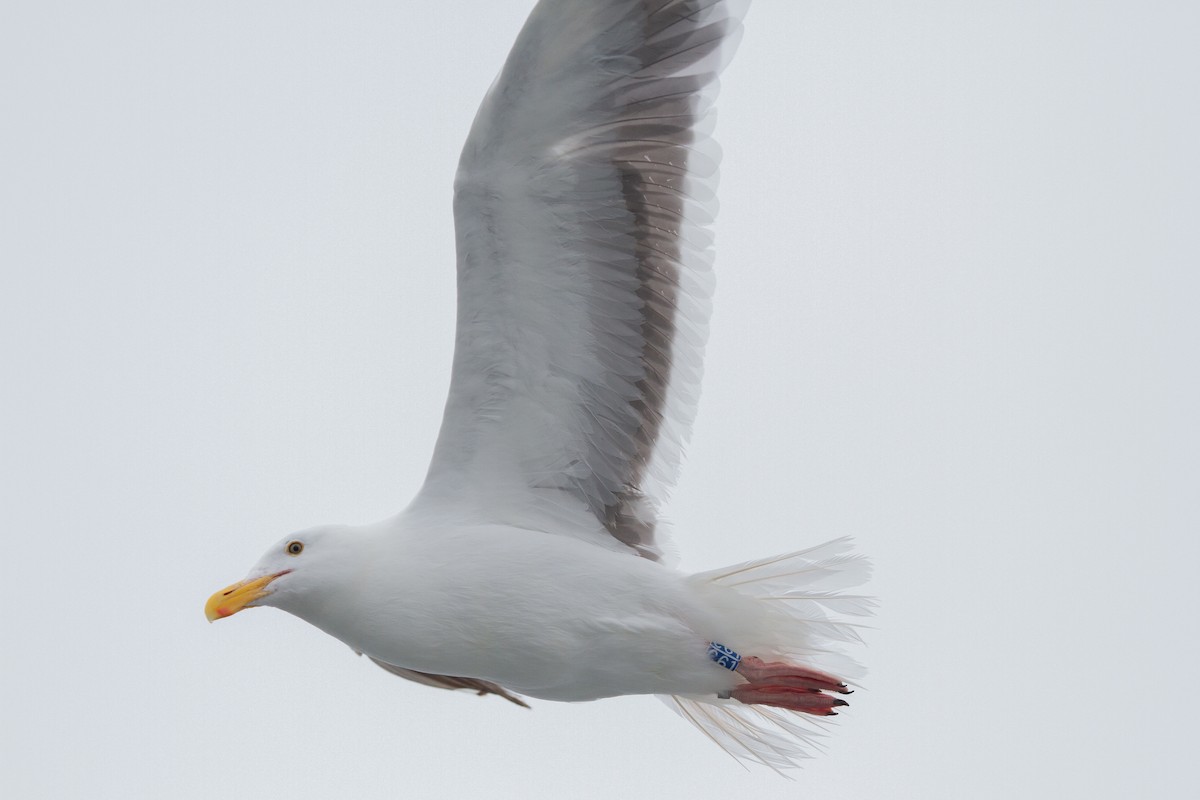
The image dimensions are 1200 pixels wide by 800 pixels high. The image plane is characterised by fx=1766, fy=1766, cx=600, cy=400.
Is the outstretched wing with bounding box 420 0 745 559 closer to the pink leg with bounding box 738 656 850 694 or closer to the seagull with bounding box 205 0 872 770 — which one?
the seagull with bounding box 205 0 872 770

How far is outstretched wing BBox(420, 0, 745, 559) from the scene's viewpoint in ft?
25.2

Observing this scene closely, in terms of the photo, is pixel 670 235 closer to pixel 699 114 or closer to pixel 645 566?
pixel 699 114

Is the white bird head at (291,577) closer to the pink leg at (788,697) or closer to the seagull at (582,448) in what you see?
the seagull at (582,448)

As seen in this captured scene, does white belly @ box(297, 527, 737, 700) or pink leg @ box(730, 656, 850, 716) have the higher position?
white belly @ box(297, 527, 737, 700)

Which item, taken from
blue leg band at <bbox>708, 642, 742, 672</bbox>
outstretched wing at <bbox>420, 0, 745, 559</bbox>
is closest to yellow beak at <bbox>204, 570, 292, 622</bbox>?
outstretched wing at <bbox>420, 0, 745, 559</bbox>

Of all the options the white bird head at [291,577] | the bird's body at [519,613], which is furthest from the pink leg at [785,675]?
the white bird head at [291,577]

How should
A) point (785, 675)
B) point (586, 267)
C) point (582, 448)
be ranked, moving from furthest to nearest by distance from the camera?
point (582, 448)
point (785, 675)
point (586, 267)

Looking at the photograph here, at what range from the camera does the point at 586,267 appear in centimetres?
809

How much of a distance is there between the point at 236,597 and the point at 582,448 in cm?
176

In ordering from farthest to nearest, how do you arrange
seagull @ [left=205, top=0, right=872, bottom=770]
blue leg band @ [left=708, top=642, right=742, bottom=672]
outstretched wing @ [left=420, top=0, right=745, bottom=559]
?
blue leg band @ [left=708, top=642, right=742, bottom=672]
seagull @ [left=205, top=0, right=872, bottom=770]
outstretched wing @ [left=420, top=0, right=745, bottom=559]

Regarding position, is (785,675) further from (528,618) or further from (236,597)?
(236,597)

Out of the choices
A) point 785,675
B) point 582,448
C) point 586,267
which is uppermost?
point 586,267

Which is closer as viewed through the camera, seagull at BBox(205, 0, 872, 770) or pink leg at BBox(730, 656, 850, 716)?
seagull at BBox(205, 0, 872, 770)

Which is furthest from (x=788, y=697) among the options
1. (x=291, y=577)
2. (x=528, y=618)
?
(x=291, y=577)
